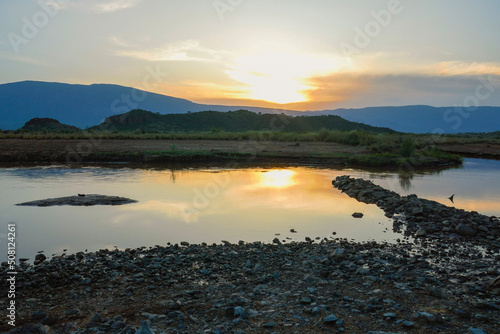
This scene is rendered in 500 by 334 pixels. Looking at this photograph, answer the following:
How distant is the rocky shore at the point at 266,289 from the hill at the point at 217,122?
72.4 metres

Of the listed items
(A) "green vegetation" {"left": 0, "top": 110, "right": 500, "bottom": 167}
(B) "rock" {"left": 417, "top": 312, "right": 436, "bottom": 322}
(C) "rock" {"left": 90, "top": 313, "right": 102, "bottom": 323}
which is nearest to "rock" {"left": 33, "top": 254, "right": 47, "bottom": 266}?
(C) "rock" {"left": 90, "top": 313, "right": 102, "bottom": 323}

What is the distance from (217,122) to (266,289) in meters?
83.6

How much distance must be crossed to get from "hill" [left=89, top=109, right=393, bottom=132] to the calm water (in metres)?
61.4

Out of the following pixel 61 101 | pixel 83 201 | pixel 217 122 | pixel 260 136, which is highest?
pixel 61 101

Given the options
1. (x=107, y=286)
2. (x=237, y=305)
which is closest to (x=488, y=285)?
(x=237, y=305)

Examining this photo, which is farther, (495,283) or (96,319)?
(495,283)

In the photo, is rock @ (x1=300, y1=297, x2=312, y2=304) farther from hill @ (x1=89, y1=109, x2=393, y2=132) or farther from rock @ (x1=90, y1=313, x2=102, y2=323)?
hill @ (x1=89, y1=109, x2=393, y2=132)

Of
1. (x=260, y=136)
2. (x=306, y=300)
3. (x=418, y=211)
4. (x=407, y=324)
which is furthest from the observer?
(x=260, y=136)

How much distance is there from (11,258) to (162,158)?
1825 cm

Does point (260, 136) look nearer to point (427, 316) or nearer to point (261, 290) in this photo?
point (261, 290)

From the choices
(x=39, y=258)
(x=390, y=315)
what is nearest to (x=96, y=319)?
(x=39, y=258)

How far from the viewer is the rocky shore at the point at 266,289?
14.6 ft

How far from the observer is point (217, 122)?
288ft

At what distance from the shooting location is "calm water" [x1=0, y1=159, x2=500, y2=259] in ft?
28.1
